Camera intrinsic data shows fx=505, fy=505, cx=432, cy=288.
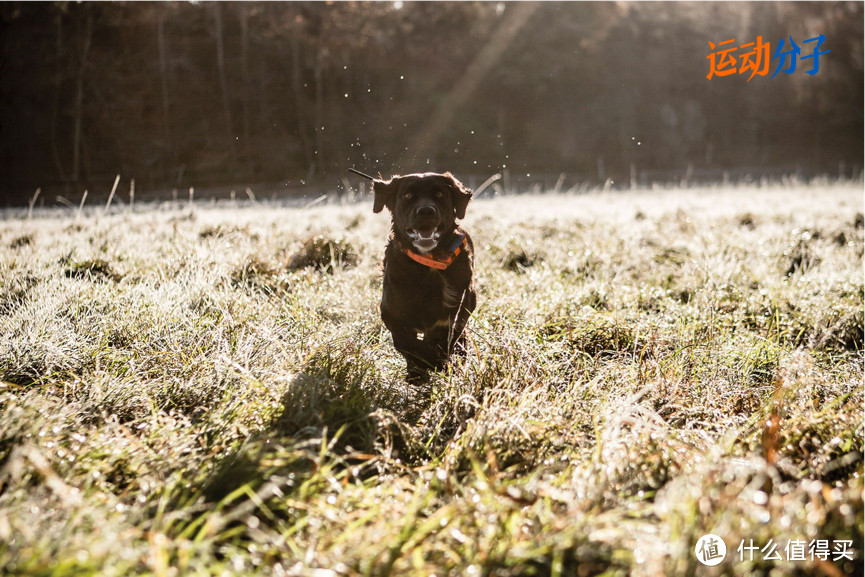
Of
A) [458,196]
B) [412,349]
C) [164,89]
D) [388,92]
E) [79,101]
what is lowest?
[412,349]

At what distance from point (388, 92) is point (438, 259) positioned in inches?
1120

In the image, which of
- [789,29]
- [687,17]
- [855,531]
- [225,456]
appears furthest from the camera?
[687,17]

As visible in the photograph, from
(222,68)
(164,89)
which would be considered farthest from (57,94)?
(222,68)

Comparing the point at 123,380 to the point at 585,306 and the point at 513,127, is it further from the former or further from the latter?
the point at 513,127

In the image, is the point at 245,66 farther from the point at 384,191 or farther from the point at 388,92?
the point at 384,191

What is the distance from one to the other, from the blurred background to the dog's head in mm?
15186

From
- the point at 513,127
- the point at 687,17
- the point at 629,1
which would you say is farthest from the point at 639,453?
the point at 687,17

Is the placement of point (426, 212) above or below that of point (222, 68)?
below

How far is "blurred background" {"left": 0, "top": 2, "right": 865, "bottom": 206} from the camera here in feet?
80.4

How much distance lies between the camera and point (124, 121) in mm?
25078

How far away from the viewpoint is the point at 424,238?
3078 millimetres

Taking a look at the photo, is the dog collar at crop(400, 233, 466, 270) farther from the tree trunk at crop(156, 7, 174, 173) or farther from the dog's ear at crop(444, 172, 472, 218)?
the tree trunk at crop(156, 7, 174, 173)

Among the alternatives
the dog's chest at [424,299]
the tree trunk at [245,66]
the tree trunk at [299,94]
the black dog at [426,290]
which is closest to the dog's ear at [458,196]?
the black dog at [426,290]

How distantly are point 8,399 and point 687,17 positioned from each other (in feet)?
156
